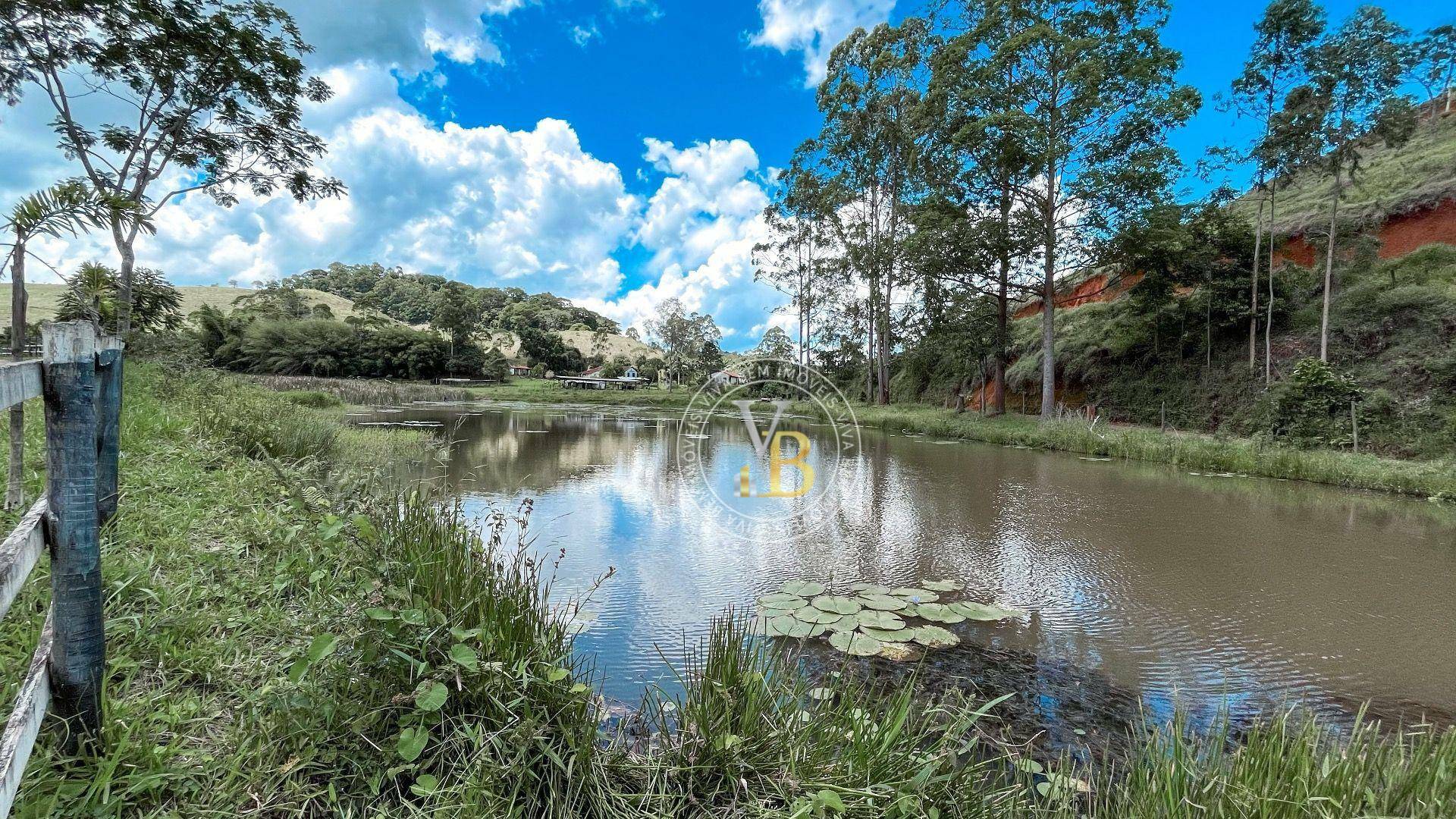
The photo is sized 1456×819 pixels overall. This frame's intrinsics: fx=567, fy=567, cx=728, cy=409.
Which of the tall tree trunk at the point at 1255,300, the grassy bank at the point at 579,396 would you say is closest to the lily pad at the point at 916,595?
the tall tree trunk at the point at 1255,300

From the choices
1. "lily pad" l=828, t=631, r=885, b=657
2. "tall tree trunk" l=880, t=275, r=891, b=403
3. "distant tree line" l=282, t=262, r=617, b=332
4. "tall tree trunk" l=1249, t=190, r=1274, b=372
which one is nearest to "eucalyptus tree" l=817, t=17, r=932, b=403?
"tall tree trunk" l=880, t=275, r=891, b=403

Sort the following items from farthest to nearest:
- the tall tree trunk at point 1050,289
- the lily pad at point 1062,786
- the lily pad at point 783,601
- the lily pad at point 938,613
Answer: the tall tree trunk at point 1050,289
the lily pad at point 783,601
the lily pad at point 938,613
the lily pad at point 1062,786

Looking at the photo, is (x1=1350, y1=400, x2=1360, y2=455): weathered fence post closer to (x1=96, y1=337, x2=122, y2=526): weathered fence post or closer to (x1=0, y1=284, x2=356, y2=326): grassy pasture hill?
(x1=96, y1=337, x2=122, y2=526): weathered fence post

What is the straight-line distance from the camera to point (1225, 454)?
9117 mm

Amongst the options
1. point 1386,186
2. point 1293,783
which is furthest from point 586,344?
point 1293,783

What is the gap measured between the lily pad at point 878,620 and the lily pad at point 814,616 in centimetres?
14

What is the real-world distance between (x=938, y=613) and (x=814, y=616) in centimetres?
77

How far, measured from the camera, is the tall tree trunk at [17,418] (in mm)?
2135

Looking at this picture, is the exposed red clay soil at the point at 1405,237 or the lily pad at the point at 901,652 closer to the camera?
the lily pad at the point at 901,652

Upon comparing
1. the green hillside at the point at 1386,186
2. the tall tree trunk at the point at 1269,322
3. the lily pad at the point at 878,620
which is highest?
the green hillside at the point at 1386,186

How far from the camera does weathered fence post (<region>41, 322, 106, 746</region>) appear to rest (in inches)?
43.6

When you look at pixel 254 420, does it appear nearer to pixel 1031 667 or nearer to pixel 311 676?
pixel 311 676

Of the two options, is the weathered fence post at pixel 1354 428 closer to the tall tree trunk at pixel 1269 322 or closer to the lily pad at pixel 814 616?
the tall tree trunk at pixel 1269 322

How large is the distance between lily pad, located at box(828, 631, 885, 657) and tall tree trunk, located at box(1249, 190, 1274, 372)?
1559cm
